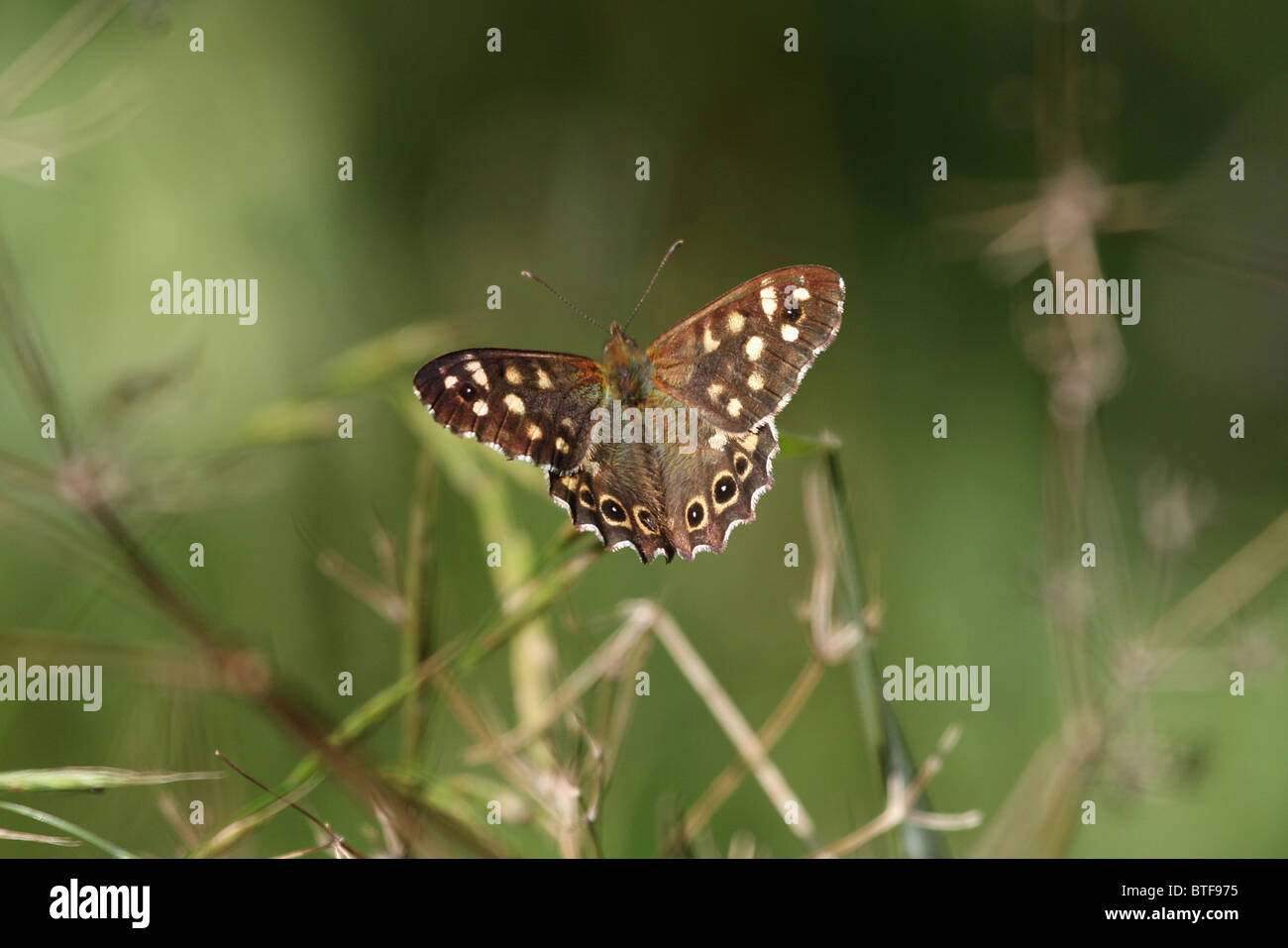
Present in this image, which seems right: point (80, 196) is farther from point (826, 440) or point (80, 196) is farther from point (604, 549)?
point (826, 440)
